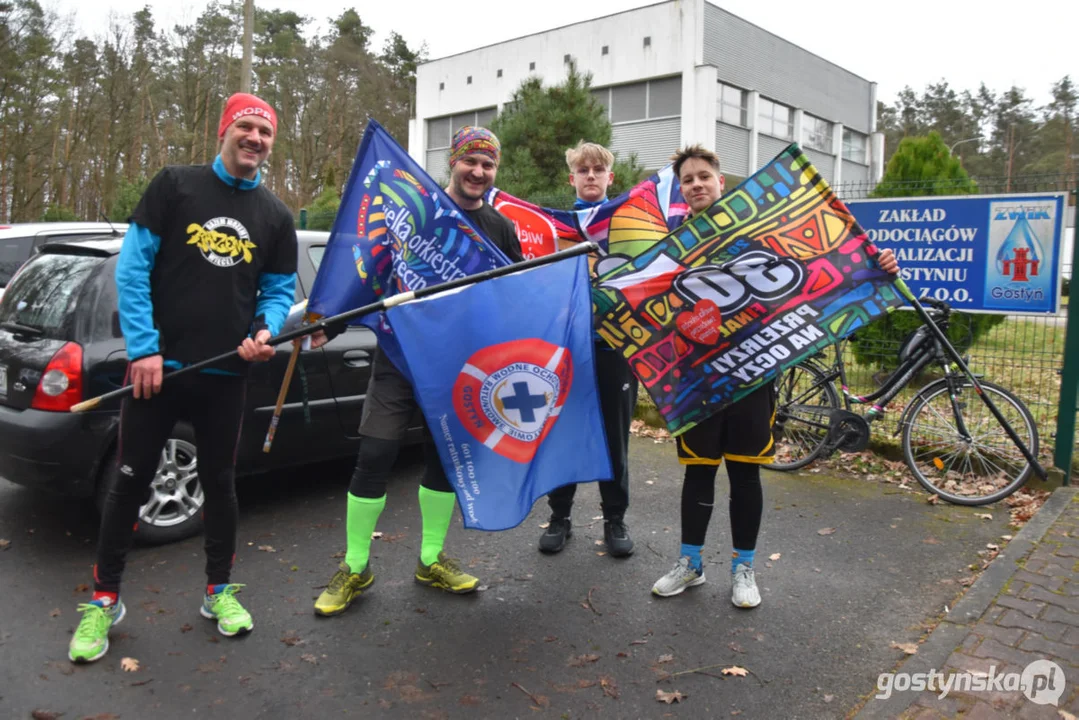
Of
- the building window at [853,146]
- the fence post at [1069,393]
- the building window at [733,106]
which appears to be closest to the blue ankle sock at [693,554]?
the fence post at [1069,393]

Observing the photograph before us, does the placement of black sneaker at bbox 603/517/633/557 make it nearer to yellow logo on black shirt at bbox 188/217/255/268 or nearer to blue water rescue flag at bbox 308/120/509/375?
blue water rescue flag at bbox 308/120/509/375

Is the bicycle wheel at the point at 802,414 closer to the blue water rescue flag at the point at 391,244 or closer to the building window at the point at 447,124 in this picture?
the blue water rescue flag at the point at 391,244

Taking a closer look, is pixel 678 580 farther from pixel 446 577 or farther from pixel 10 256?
pixel 10 256

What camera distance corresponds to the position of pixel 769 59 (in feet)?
100

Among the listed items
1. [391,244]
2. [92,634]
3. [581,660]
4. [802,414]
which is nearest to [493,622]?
[581,660]

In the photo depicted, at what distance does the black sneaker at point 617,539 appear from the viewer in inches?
173

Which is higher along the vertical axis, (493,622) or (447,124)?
(447,124)

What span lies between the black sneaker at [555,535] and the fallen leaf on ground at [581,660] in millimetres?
1169

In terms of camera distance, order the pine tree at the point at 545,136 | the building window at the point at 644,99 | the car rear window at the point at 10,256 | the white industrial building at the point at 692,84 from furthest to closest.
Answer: the building window at the point at 644,99 < the white industrial building at the point at 692,84 < the pine tree at the point at 545,136 < the car rear window at the point at 10,256

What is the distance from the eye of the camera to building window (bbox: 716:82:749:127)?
1136 inches

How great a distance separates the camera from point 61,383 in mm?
4043

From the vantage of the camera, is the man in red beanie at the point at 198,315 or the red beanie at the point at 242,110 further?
the red beanie at the point at 242,110

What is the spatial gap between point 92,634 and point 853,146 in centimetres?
3835

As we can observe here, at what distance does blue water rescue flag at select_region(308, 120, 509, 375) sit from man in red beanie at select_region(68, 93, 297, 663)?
0.93ft
